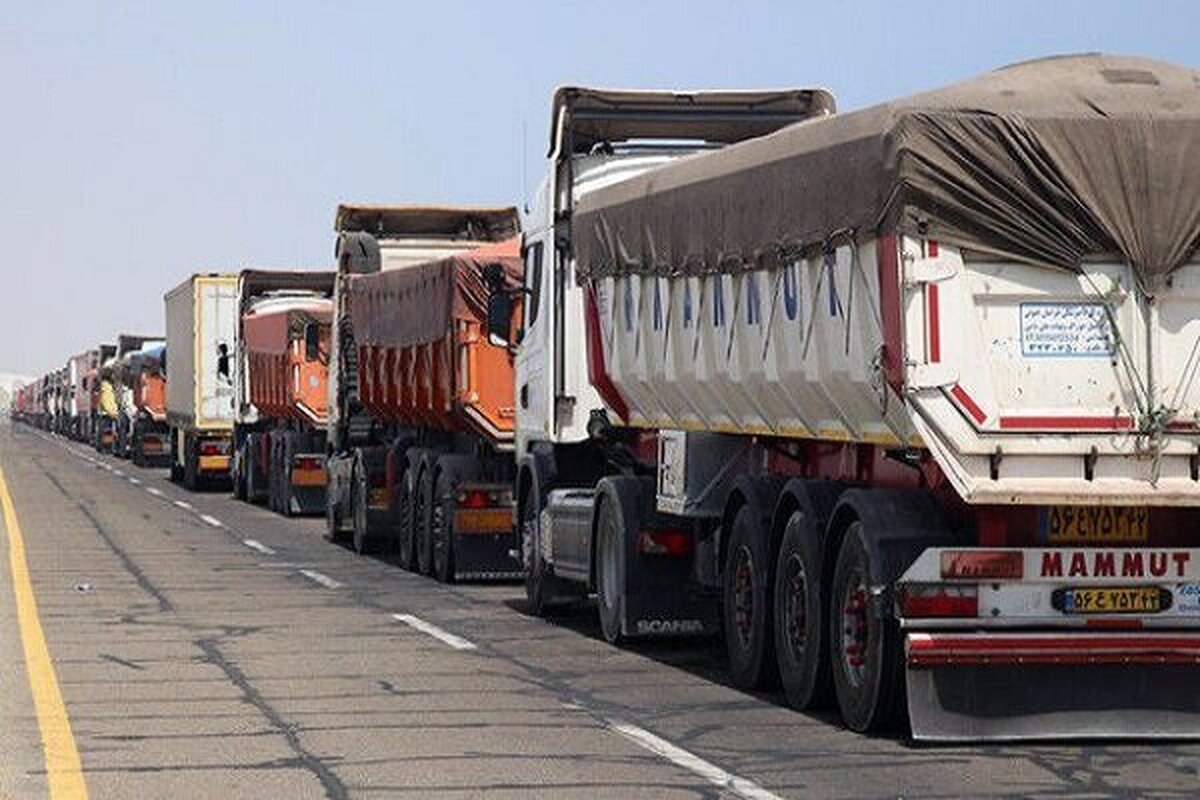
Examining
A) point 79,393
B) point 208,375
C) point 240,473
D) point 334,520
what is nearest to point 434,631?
point 334,520

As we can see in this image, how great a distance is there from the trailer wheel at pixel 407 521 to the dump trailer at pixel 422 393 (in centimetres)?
2

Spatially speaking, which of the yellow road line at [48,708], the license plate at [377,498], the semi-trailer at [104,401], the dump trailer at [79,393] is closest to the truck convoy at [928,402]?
the yellow road line at [48,708]

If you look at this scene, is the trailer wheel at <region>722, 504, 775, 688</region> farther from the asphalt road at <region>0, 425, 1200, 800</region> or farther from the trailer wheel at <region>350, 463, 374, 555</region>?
the trailer wheel at <region>350, 463, 374, 555</region>

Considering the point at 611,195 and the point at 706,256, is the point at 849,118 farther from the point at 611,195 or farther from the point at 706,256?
the point at 611,195

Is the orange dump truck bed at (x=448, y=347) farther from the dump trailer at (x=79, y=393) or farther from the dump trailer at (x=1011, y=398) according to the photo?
the dump trailer at (x=79, y=393)

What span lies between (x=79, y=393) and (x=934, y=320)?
99.2 m

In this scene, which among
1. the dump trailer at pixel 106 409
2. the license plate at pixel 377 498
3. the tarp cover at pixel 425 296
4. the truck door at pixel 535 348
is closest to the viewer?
the truck door at pixel 535 348

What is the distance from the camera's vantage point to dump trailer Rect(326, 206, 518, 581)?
81.8 feet

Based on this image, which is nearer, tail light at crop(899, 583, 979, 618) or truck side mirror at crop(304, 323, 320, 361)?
tail light at crop(899, 583, 979, 618)

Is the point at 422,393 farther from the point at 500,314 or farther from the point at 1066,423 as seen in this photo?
the point at 1066,423

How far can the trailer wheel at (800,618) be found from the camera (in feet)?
46.4

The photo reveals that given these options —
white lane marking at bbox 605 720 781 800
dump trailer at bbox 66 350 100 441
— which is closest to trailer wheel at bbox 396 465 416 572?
white lane marking at bbox 605 720 781 800

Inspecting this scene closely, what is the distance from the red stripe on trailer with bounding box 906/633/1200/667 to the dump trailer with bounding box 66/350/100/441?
84.6m

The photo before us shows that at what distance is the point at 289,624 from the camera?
2039cm
